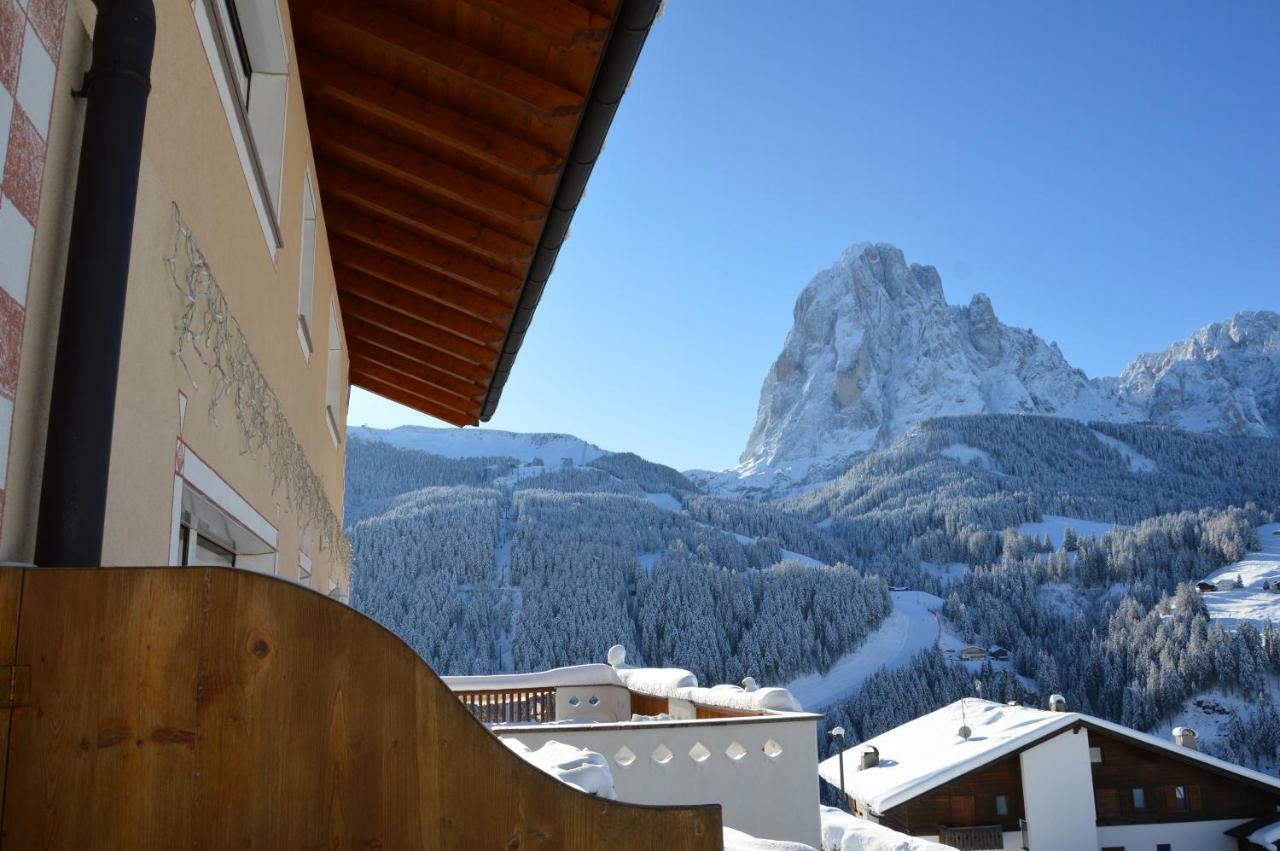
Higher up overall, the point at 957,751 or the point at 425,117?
the point at 425,117

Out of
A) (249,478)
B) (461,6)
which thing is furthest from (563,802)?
(461,6)

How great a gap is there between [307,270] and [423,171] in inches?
32.3

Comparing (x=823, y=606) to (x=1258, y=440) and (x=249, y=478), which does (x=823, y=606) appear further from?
(x=1258, y=440)

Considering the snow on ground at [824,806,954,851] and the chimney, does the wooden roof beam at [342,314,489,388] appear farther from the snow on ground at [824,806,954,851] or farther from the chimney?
the chimney

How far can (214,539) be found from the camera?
3365 mm

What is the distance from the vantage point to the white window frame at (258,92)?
2.71m

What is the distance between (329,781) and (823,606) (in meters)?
77.4

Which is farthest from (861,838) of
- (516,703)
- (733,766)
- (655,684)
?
(733,766)

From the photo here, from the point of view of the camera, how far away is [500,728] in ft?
22.7

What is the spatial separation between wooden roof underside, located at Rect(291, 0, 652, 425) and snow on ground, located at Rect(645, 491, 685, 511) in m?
102

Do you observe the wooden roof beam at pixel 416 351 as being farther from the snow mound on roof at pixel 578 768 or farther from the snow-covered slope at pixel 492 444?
the snow-covered slope at pixel 492 444

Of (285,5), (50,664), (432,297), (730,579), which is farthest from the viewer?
(730,579)

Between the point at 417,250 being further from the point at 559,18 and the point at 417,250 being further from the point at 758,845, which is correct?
the point at 758,845

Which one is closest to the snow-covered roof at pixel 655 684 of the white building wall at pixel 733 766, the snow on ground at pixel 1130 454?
the white building wall at pixel 733 766
